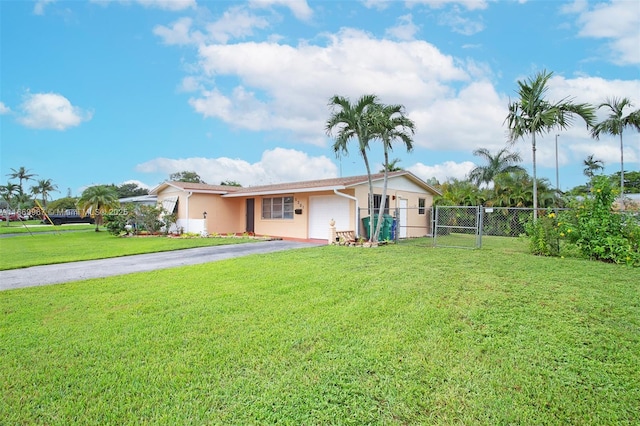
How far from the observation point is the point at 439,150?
1958 centimetres

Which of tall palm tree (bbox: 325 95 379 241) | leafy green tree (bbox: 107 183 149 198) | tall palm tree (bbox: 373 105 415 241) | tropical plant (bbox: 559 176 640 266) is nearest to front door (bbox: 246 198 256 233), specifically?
tall palm tree (bbox: 325 95 379 241)

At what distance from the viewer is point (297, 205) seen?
15.3m

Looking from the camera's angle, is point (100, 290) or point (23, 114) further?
point (23, 114)

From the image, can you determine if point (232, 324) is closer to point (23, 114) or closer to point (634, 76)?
point (634, 76)

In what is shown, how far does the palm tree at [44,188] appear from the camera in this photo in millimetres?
43763

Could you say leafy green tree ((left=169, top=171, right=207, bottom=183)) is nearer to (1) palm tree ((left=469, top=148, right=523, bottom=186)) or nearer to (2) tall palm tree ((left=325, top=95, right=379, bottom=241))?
(1) palm tree ((left=469, top=148, right=523, bottom=186))

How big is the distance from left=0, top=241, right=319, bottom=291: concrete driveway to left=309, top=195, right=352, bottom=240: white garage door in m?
4.13

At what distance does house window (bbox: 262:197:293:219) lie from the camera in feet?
51.6

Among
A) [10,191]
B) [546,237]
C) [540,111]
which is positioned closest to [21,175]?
[10,191]

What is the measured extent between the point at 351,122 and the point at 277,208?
6798 millimetres

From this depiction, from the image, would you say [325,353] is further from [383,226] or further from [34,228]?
[34,228]

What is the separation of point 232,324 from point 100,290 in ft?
10.3

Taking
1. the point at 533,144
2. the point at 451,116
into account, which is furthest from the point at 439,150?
the point at 533,144

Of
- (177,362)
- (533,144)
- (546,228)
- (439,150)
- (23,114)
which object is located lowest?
(177,362)
